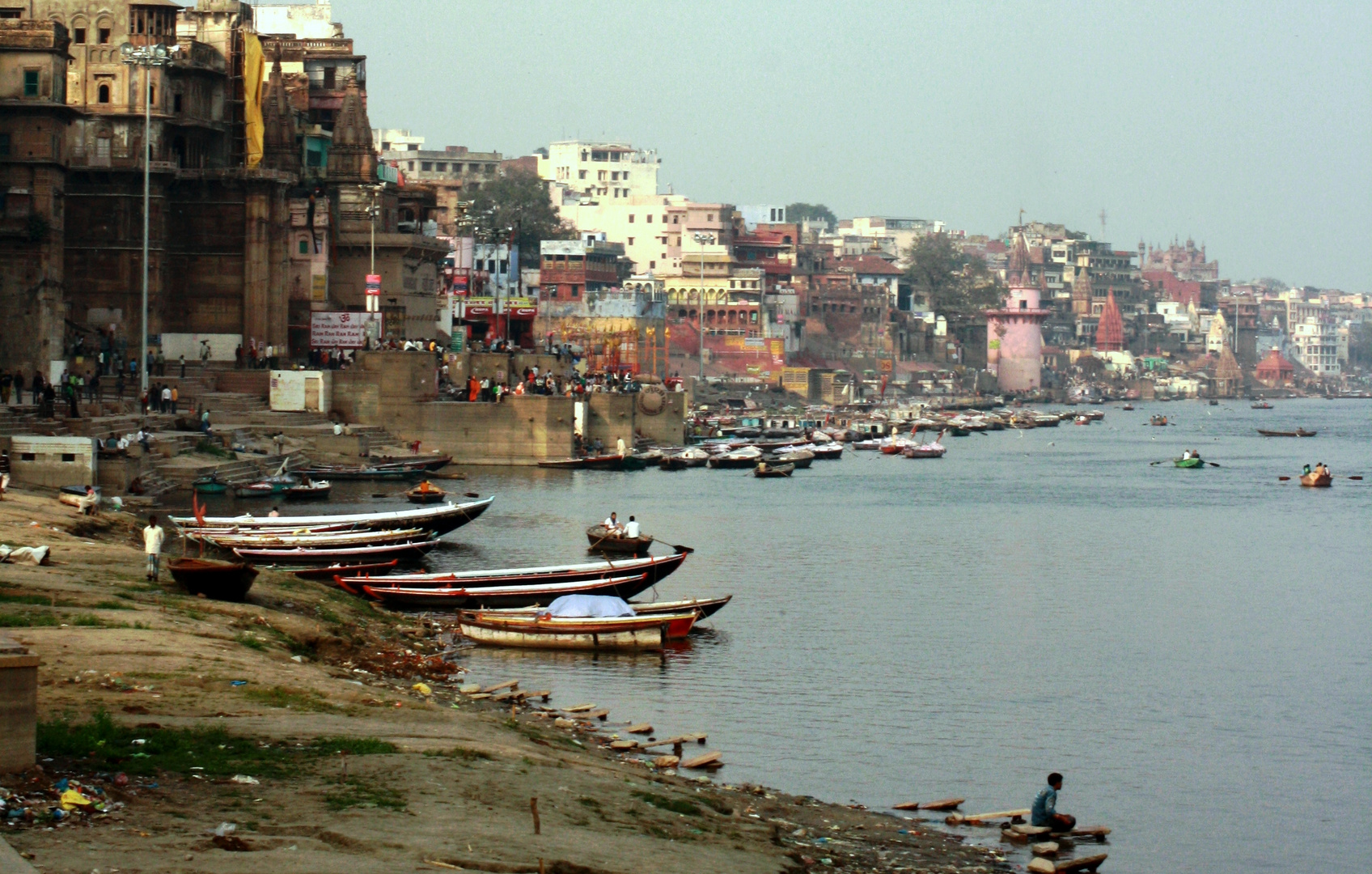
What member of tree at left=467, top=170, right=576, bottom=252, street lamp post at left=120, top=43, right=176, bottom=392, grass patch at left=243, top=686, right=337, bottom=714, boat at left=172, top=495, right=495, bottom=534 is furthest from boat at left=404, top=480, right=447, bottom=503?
tree at left=467, top=170, right=576, bottom=252

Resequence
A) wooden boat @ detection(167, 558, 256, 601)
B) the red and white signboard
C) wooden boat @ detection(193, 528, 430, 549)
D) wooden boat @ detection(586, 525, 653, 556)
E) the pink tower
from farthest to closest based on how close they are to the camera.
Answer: the pink tower, the red and white signboard, wooden boat @ detection(586, 525, 653, 556), wooden boat @ detection(193, 528, 430, 549), wooden boat @ detection(167, 558, 256, 601)

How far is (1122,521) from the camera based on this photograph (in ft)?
216

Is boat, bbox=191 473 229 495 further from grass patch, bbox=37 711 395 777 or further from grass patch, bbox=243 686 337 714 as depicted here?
grass patch, bbox=37 711 395 777

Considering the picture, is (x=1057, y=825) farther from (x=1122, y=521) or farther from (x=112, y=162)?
(x=112, y=162)

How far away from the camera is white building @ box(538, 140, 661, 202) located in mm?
195125

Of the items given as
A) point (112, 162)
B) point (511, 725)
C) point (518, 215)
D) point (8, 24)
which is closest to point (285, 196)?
point (112, 162)

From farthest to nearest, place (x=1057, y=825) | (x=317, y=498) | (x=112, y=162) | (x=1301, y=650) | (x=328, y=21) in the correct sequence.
Result: (x=328, y=21), (x=112, y=162), (x=317, y=498), (x=1301, y=650), (x=1057, y=825)

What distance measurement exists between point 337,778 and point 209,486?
34.8 m

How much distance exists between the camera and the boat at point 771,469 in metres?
80.4

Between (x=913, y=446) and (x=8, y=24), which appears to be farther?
(x=913, y=446)

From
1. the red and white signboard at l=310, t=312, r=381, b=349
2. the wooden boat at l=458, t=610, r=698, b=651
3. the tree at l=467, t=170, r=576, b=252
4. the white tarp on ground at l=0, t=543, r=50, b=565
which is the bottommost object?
the wooden boat at l=458, t=610, r=698, b=651

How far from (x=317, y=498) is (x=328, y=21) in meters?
45.2

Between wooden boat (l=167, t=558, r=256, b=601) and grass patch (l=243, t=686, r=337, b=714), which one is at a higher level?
wooden boat (l=167, t=558, r=256, b=601)

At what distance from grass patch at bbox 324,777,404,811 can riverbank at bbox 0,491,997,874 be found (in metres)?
0.03
